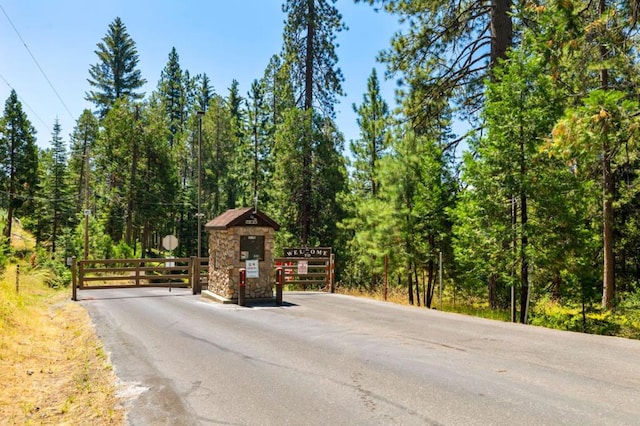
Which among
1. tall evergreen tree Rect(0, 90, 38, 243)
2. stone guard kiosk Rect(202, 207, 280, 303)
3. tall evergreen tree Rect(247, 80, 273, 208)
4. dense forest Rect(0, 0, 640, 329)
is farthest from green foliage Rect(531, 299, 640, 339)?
tall evergreen tree Rect(0, 90, 38, 243)

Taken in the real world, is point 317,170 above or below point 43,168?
below

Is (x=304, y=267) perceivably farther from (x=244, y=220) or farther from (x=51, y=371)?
(x=51, y=371)

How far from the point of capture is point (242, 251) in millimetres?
15023

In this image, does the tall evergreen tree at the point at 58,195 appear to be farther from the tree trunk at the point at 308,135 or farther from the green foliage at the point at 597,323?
the green foliage at the point at 597,323

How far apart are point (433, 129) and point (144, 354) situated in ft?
46.9

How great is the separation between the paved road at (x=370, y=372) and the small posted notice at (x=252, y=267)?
3.74 meters

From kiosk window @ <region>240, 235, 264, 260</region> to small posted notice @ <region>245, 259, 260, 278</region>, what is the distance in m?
0.24

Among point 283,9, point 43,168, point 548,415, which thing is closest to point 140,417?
point 548,415

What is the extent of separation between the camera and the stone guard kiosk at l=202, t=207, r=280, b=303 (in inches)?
586

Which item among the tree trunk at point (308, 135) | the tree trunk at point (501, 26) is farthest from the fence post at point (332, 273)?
the tree trunk at point (501, 26)

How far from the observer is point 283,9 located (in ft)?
100

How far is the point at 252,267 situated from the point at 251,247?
0.68m

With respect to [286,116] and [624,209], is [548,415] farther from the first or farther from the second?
[286,116]

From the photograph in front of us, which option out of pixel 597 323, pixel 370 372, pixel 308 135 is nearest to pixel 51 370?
pixel 370 372
